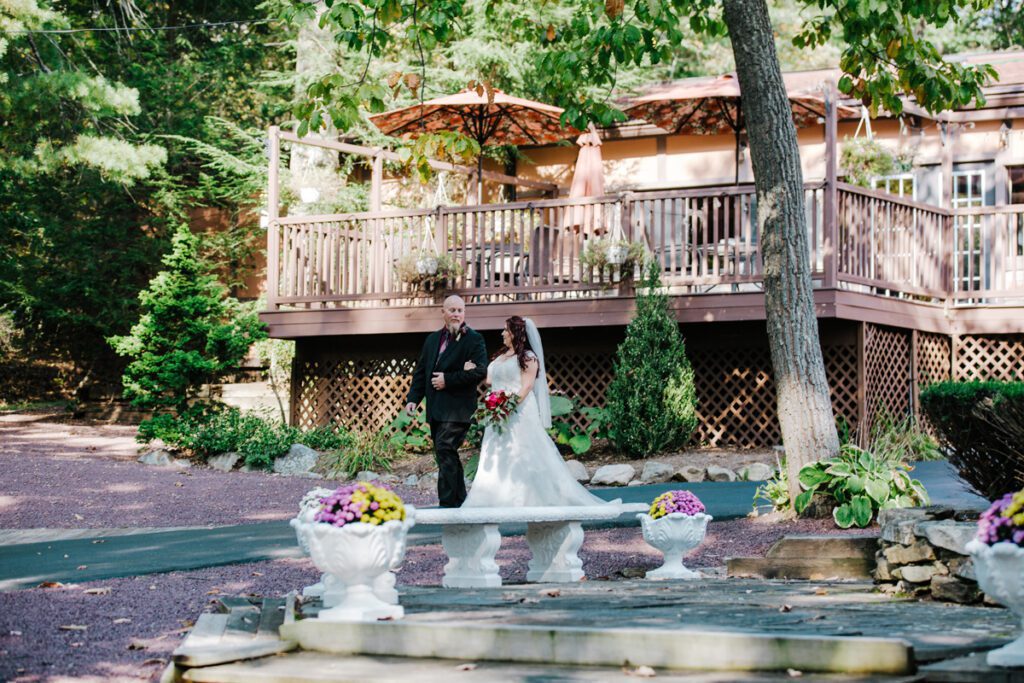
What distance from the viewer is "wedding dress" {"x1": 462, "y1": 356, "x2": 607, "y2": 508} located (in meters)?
8.98

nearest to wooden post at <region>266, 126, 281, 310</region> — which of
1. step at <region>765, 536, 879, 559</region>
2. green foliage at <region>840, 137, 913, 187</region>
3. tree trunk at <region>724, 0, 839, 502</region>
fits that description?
tree trunk at <region>724, 0, 839, 502</region>

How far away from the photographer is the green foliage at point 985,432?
8.06m

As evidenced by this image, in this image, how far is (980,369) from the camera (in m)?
16.7

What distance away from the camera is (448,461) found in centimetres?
1022

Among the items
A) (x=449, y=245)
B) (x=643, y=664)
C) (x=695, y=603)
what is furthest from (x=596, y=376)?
(x=643, y=664)

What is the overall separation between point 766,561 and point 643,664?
11.3ft

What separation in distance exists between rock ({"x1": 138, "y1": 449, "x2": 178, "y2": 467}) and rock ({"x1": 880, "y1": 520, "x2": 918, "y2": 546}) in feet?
35.5

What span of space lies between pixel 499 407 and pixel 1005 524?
4.64 metres

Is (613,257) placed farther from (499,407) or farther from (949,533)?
(949,533)

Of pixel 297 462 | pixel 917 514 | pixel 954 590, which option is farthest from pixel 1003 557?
pixel 297 462

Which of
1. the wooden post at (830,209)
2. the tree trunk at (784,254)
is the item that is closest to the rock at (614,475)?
the wooden post at (830,209)

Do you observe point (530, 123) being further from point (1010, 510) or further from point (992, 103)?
point (1010, 510)

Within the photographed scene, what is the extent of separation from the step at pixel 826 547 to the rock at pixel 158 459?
32.3ft

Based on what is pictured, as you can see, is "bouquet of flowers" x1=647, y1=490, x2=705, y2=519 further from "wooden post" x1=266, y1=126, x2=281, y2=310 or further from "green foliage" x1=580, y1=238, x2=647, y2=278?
"wooden post" x1=266, y1=126, x2=281, y2=310
